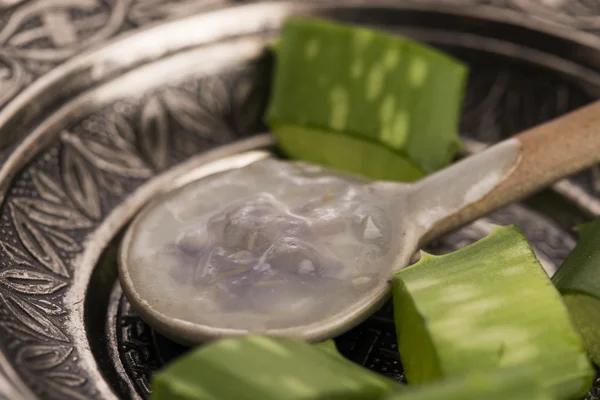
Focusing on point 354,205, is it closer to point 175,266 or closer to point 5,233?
point 175,266

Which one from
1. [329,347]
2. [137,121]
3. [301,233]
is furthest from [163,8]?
[329,347]

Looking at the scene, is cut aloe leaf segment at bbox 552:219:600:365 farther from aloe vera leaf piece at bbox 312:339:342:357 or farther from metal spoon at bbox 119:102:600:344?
aloe vera leaf piece at bbox 312:339:342:357

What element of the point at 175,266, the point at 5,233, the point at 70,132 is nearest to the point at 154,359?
the point at 175,266

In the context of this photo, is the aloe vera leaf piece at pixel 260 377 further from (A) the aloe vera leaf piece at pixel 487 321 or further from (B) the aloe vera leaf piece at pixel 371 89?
(B) the aloe vera leaf piece at pixel 371 89

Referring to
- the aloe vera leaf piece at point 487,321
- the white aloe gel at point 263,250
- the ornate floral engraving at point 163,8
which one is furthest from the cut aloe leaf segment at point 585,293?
the ornate floral engraving at point 163,8

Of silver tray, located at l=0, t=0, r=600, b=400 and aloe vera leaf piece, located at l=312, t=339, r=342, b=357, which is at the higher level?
silver tray, located at l=0, t=0, r=600, b=400

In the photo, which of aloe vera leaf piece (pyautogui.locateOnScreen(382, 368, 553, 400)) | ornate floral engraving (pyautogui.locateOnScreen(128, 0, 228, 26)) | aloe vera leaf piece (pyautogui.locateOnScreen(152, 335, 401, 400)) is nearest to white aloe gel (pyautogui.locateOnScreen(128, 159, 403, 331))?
aloe vera leaf piece (pyautogui.locateOnScreen(152, 335, 401, 400))

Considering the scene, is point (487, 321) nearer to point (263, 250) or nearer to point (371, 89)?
point (263, 250)
